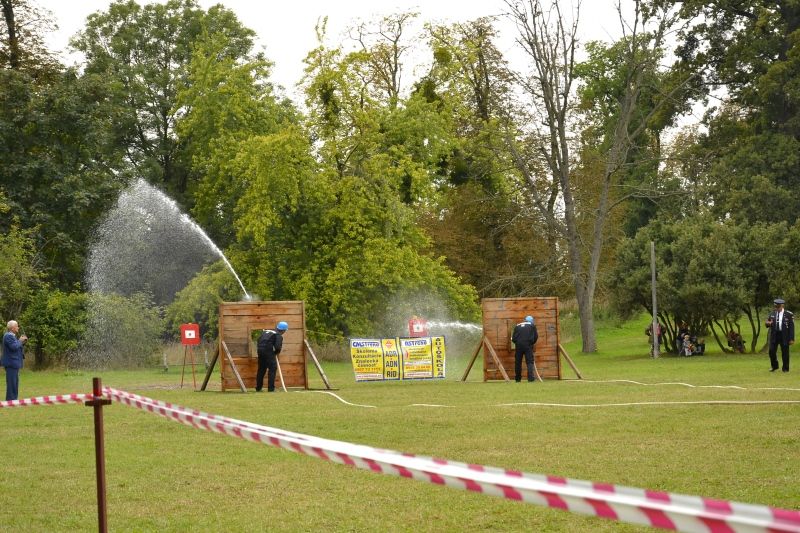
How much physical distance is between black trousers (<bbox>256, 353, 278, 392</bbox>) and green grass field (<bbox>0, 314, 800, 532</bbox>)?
1.74 meters

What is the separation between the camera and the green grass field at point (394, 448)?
9.70 metres

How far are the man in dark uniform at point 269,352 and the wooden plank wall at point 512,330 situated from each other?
587 cm

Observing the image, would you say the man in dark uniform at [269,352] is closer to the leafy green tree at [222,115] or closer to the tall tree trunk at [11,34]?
the leafy green tree at [222,115]

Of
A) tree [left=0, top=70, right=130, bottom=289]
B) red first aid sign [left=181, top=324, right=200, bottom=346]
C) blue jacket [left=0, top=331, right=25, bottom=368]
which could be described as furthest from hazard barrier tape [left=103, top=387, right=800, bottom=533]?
tree [left=0, top=70, right=130, bottom=289]

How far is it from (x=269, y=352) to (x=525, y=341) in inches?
254

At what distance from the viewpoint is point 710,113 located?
2247 inches

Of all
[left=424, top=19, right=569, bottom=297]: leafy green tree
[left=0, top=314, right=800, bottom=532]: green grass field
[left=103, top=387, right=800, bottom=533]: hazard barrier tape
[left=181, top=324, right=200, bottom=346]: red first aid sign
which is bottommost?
[left=0, top=314, right=800, bottom=532]: green grass field

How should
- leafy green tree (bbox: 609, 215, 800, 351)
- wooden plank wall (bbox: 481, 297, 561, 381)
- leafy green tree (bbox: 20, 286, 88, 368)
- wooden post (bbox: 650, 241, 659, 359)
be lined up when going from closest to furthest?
wooden plank wall (bbox: 481, 297, 561, 381)
leafy green tree (bbox: 609, 215, 800, 351)
wooden post (bbox: 650, 241, 659, 359)
leafy green tree (bbox: 20, 286, 88, 368)

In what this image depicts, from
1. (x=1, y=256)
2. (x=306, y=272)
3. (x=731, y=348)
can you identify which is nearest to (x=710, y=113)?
(x=731, y=348)

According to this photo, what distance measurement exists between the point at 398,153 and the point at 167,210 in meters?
13.0

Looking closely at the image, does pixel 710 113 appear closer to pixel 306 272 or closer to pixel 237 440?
pixel 306 272

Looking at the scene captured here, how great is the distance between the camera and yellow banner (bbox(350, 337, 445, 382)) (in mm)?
29500

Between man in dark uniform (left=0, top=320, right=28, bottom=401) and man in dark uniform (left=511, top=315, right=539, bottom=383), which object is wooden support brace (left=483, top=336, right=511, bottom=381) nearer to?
man in dark uniform (left=511, top=315, right=539, bottom=383)

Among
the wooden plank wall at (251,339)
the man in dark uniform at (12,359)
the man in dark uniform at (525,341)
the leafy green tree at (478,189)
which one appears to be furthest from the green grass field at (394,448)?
the leafy green tree at (478,189)
